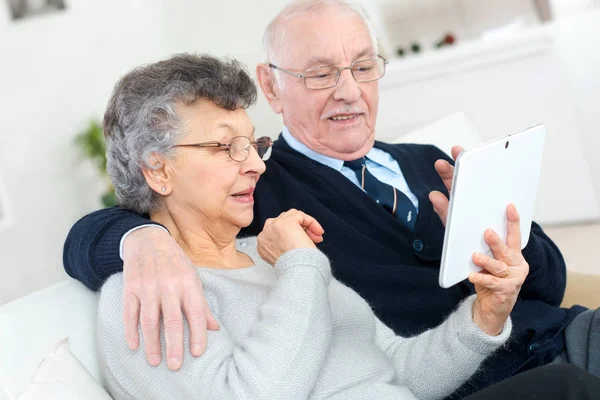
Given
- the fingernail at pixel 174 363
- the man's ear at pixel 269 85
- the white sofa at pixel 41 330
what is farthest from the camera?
the man's ear at pixel 269 85

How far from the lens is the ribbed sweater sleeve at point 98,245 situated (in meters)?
1.39

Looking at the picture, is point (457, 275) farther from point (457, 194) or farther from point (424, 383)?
point (424, 383)

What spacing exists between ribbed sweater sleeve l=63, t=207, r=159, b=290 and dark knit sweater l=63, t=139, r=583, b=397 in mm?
419

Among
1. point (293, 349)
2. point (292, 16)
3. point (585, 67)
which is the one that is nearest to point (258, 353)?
point (293, 349)

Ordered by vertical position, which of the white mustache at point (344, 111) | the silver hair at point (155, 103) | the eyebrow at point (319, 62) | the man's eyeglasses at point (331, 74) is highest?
the silver hair at point (155, 103)

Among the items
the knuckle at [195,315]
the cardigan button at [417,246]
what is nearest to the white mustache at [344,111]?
the cardigan button at [417,246]

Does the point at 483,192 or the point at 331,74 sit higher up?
the point at 331,74

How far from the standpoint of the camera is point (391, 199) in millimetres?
1953

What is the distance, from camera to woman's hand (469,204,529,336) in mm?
1364

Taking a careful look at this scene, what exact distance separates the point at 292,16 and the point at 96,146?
118 inches

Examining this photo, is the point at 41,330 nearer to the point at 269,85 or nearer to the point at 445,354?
the point at 445,354

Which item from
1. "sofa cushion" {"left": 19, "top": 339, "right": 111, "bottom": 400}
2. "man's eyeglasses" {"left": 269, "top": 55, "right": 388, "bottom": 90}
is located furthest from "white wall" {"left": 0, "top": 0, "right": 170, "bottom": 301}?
"sofa cushion" {"left": 19, "top": 339, "right": 111, "bottom": 400}

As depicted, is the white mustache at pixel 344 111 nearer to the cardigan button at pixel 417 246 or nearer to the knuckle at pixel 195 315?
the cardigan button at pixel 417 246

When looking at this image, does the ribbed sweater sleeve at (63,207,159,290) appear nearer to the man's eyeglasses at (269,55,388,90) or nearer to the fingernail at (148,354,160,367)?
the fingernail at (148,354,160,367)
